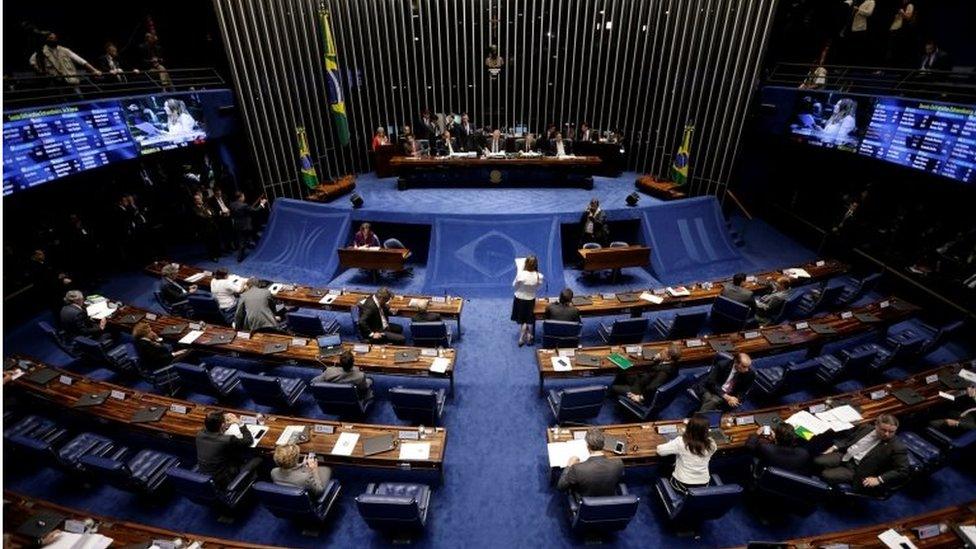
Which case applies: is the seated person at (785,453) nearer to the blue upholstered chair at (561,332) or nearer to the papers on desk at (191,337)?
the blue upholstered chair at (561,332)

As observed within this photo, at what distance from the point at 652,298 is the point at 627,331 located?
133 centimetres

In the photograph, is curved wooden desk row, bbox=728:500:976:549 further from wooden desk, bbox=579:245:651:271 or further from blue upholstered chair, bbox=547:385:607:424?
wooden desk, bbox=579:245:651:271

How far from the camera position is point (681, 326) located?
311 inches

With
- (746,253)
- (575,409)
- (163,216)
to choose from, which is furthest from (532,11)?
(575,409)

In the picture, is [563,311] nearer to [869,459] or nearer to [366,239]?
[869,459]

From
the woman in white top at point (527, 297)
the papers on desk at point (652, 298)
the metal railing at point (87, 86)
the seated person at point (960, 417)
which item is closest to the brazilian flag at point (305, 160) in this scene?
the metal railing at point (87, 86)

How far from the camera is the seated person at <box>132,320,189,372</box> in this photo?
6.71 m

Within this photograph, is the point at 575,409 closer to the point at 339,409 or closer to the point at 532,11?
the point at 339,409

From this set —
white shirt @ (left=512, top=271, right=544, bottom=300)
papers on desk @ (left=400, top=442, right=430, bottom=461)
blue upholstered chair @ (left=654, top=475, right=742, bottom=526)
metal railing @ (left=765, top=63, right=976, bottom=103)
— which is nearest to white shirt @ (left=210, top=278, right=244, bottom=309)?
papers on desk @ (left=400, top=442, right=430, bottom=461)

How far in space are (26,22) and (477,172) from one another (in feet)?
35.7

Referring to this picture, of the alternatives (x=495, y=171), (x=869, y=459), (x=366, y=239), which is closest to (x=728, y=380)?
(x=869, y=459)

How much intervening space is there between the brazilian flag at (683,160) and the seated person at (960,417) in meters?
8.58

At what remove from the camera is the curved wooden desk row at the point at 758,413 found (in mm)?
5574

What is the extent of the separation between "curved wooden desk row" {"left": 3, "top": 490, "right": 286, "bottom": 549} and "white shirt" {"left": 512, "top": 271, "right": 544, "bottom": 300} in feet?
16.1
